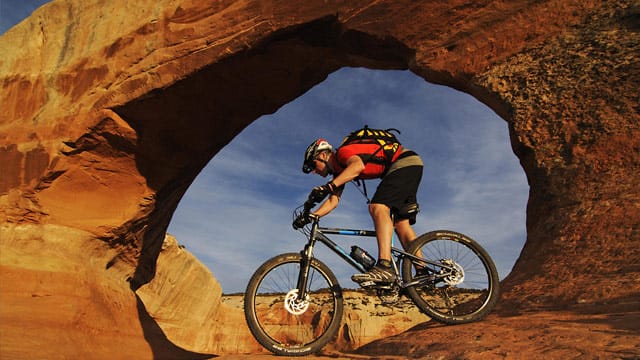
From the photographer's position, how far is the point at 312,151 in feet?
14.4

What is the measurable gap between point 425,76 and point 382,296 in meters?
3.70

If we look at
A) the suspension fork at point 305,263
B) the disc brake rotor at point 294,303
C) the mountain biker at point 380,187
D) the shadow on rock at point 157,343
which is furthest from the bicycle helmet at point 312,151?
the shadow on rock at point 157,343

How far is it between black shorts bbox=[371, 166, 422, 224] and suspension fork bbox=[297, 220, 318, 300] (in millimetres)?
607

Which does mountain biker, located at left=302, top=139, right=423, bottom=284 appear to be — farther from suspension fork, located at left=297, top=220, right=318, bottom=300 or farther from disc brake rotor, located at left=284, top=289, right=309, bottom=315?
disc brake rotor, located at left=284, top=289, right=309, bottom=315

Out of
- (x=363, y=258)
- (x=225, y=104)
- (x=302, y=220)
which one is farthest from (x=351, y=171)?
(x=225, y=104)

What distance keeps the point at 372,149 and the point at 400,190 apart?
44cm

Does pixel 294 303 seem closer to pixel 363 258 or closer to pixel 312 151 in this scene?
pixel 363 258

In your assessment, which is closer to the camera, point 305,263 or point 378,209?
point 305,263

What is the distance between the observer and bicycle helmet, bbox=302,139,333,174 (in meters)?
4.38

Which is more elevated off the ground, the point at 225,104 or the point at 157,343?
the point at 225,104

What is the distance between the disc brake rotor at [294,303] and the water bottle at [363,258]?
53 centimetres

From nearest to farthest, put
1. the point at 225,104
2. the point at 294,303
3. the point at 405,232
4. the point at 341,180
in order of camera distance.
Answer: the point at 294,303 < the point at 341,180 < the point at 405,232 < the point at 225,104

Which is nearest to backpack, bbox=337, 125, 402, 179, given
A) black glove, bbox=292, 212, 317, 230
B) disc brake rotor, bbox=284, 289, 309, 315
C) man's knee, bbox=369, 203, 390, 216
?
man's knee, bbox=369, 203, 390, 216

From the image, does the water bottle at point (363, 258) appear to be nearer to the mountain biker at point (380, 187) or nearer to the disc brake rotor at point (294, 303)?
the mountain biker at point (380, 187)
